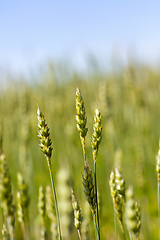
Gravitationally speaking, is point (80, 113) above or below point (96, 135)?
above

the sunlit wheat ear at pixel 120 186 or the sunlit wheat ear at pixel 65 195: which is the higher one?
the sunlit wheat ear at pixel 120 186

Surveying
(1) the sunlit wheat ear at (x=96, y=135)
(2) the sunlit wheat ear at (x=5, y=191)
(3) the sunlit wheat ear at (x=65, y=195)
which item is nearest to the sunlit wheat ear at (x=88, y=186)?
(1) the sunlit wheat ear at (x=96, y=135)

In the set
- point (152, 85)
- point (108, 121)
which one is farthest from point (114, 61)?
point (108, 121)

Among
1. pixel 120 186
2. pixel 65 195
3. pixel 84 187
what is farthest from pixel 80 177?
pixel 65 195

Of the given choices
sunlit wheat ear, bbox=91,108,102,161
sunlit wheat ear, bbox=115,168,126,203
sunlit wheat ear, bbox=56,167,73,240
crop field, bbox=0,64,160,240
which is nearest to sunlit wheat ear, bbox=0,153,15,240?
crop field, bbox=0,64,160,240

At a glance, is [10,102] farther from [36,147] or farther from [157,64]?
[157,64]

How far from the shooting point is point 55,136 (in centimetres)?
646

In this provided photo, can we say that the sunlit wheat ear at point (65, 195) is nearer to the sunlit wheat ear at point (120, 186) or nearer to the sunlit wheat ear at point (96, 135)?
the sunlit wheat ear at point (96, 135)

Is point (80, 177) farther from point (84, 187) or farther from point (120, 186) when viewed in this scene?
point (84, 187)

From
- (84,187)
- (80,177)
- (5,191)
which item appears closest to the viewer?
(5,191)

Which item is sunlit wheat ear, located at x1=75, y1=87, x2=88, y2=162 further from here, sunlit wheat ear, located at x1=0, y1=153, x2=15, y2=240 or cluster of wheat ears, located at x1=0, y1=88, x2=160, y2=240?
sunlit wheat ear, located at x1=0, y1=153, x2=15, y2=240

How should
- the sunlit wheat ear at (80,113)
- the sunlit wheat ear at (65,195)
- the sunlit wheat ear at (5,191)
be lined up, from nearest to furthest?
the sunlit wheat ear at (65,195), the sunlit wheat ear at (5,191), the sunlit wheat ear at (80,113)

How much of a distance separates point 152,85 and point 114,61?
4.15 meters

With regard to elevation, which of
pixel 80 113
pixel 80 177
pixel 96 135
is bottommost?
pixel 96 135
